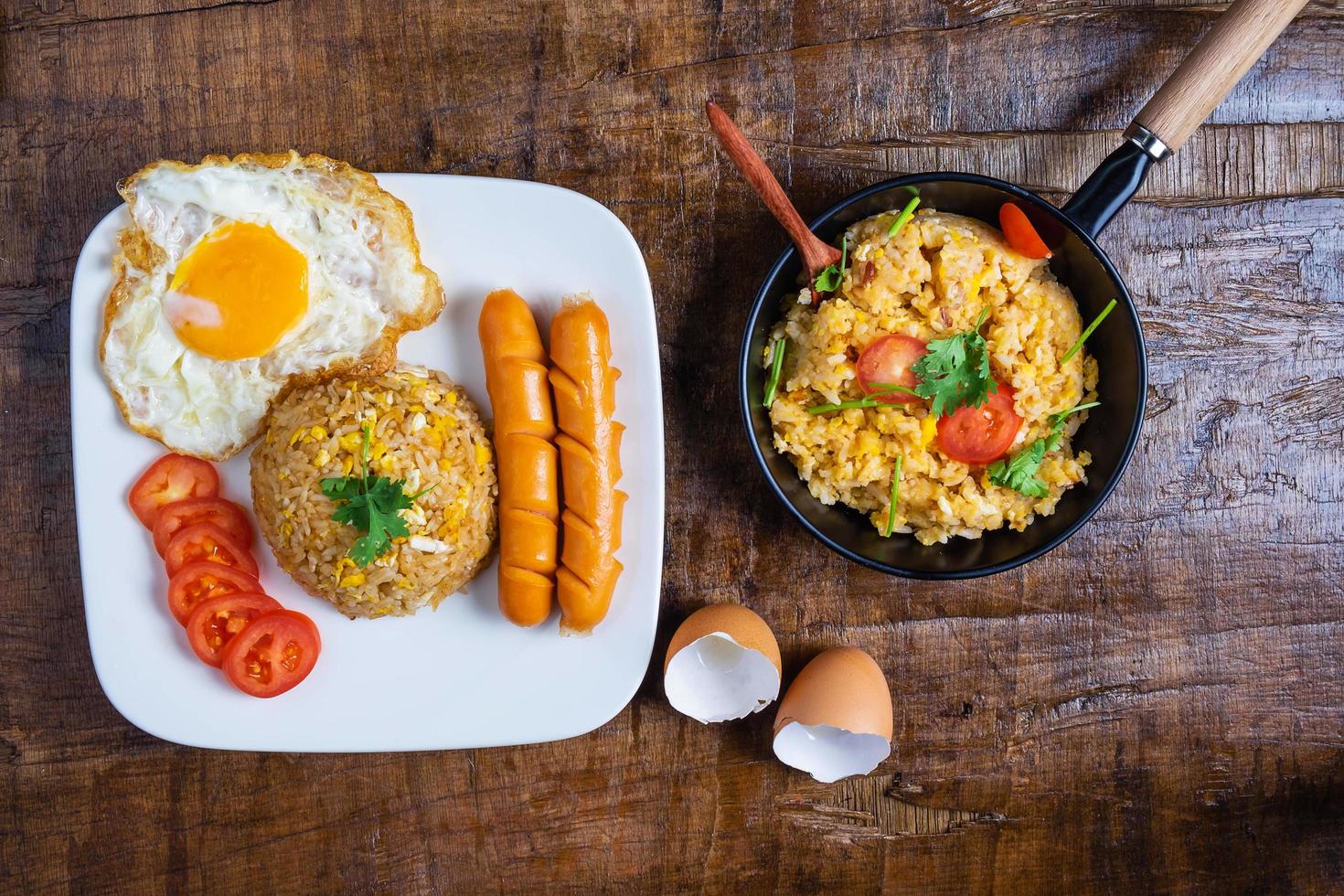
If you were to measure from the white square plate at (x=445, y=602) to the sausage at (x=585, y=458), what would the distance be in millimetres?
102

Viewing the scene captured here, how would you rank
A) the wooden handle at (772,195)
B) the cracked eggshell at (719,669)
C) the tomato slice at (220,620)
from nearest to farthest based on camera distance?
the wooden handle at (772,195), the tomato slice at (220,620), the cracked eggshell at (719,669)

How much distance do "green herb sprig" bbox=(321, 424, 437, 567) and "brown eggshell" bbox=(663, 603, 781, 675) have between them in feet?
3.11

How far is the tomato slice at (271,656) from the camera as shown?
2.69 metres

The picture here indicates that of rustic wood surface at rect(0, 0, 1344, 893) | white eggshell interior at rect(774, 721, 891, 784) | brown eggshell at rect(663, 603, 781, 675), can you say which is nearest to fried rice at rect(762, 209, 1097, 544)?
rustic wood surface at rect(0, 0, 1344, 893)

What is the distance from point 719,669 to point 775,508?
584 millimetres

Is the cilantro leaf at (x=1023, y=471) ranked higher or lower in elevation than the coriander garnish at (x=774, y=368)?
lower

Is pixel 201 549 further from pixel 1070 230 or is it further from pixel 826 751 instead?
pixel 1070 230

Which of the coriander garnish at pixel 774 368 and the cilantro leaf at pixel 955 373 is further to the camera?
the coriander garnish at pixel 774 368

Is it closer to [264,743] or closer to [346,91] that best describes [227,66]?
[346,91]

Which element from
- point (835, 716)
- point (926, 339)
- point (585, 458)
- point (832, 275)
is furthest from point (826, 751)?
point (832, 275)

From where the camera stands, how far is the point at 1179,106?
2576 millimetres

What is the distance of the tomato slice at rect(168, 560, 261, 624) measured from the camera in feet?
8.86

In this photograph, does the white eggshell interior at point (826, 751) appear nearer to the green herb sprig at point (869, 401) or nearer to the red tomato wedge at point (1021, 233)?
the green herb sprig at point (869, 401)

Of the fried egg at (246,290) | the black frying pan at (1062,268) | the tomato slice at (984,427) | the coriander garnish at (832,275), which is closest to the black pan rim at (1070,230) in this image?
the black frying pan at (1062,268)
